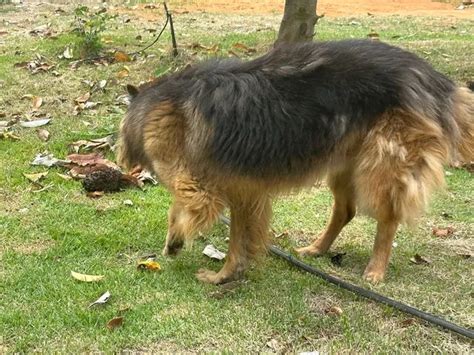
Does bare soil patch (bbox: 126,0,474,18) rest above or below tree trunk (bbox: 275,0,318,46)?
below

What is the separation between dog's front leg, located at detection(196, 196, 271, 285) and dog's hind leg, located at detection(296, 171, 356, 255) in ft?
1.90

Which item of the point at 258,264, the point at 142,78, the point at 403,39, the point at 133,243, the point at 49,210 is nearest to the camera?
the point at 258,264

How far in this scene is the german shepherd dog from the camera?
399 cm

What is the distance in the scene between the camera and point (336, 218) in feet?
16.0

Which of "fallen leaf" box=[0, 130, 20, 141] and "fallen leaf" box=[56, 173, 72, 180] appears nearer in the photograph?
"fallen leaf" box=[56, 173, 72, 180]

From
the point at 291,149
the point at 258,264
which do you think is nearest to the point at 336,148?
the point at 291,149

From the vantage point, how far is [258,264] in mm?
4492

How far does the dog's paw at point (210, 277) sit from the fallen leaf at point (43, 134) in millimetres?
3143

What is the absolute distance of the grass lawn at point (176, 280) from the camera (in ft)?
11.8

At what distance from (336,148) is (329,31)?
8.35 m

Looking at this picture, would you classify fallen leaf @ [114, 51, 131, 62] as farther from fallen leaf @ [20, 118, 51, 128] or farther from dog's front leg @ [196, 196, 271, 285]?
dog's front leg @ [196, 196, 271, 285]

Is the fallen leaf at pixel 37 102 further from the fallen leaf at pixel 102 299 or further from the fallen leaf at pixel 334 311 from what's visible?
the fallen leaf at pixel 334 311

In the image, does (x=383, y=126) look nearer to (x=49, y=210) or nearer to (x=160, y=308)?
(x=160, y=308)

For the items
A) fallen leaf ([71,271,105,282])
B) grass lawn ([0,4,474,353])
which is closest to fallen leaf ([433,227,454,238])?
grass lawn ([0,4,474,353])
